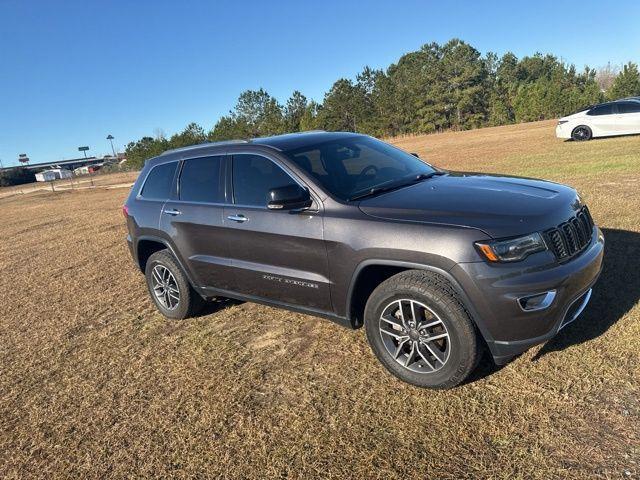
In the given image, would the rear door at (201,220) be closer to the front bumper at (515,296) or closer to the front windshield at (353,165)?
the front windshield at (353,165)

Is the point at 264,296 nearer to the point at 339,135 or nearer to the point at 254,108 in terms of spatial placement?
the point at 339,135

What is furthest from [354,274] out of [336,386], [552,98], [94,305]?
[552,98]

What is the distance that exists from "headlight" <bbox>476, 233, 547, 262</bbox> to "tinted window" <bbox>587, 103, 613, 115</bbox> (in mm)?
18246

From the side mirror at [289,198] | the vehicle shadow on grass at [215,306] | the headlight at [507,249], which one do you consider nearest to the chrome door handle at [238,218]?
the side mirror at [289,198]

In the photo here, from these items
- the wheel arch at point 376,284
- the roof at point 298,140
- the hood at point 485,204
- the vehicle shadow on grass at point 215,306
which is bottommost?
the vehicle shadow on grass at point 215,306

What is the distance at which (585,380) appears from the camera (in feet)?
10.6

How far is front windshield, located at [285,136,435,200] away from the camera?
3.93 meters

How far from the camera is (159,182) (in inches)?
209

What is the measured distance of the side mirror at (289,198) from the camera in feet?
12.0

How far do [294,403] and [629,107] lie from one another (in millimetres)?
18966

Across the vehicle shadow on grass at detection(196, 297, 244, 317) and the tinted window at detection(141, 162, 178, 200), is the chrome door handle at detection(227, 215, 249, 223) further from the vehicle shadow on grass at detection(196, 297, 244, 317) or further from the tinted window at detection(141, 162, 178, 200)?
the vehicle shadow on grass at detection(196, 297, 244, 317)

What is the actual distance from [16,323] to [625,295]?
669 cm

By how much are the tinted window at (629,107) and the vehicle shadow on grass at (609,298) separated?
47.5ft

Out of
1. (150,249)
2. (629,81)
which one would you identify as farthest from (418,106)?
(150,249)
